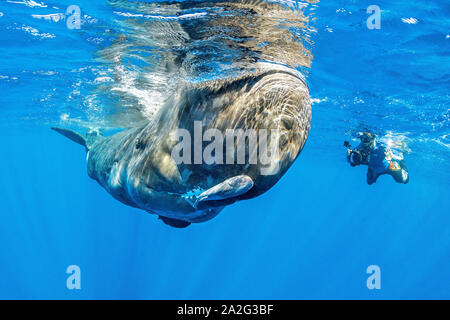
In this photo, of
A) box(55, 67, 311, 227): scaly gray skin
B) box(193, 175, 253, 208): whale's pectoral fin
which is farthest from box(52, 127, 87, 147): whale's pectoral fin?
box(193, 175, 253, 208): whale's pectoral fin

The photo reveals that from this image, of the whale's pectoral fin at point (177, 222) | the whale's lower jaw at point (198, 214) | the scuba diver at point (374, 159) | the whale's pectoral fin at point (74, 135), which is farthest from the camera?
the scuba diver at point (374, 159)

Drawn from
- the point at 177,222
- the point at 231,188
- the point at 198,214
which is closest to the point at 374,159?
the point at 177,222

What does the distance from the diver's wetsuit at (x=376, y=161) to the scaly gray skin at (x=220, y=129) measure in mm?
9850

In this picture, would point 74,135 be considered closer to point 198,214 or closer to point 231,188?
point 198,214

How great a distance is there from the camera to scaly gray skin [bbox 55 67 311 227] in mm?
3654

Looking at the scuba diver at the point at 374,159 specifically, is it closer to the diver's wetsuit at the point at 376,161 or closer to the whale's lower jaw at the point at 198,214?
the diver's wetsuit at the point at 376,161

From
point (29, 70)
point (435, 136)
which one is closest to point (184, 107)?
point (29, 70)

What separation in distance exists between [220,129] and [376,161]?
465 inches

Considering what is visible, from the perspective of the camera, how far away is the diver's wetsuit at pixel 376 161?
13.4 meters

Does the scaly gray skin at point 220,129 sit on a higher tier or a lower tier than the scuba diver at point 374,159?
lower

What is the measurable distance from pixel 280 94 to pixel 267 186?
1226 millimetres

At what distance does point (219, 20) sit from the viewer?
651 cm

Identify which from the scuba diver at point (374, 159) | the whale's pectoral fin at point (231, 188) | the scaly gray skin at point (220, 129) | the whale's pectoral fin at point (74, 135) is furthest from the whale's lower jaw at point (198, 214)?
the scuba diver at point (374, 159)
